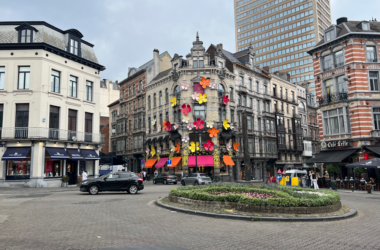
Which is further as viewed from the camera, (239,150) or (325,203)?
(239,150)

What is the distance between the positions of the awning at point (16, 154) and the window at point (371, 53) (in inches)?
1361

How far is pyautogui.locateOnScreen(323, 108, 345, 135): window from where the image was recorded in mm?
31027

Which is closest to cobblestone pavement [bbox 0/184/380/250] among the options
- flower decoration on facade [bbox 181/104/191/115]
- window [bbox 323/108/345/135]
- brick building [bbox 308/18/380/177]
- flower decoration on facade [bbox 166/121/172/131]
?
brick building [bbox 308/18/380/177]

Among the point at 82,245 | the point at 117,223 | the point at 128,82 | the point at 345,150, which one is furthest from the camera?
the point at 128,82

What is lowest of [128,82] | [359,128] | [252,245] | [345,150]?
[252,245]

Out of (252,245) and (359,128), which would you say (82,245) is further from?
(359,128)

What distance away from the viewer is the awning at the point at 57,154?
26594 millimetres

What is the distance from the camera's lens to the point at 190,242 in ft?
23.9

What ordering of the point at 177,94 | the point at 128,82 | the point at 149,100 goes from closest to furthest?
the point at 177,94 → the point at 149,100 → the point at 128,82

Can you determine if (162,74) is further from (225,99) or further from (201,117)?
(225,99)

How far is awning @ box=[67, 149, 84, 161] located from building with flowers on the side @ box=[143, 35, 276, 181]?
13612 mm

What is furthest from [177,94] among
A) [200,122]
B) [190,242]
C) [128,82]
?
[190,242]

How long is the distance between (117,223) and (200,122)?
29.6 metres

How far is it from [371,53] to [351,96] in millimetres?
5043
